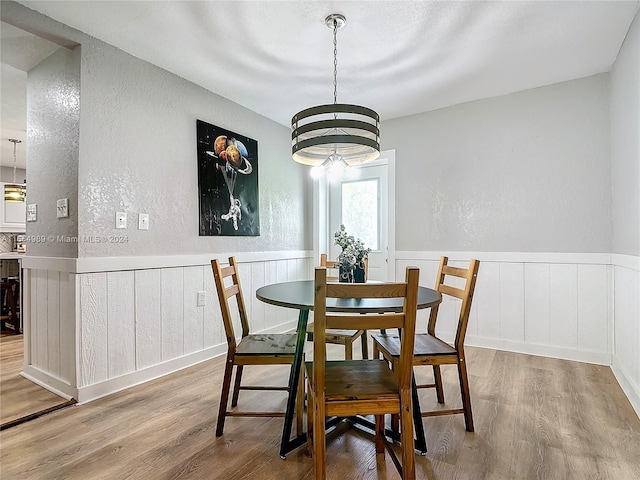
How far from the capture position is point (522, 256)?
323cm

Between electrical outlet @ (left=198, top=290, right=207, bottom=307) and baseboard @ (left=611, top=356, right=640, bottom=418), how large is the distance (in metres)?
3.00

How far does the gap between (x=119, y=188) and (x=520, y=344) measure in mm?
3511

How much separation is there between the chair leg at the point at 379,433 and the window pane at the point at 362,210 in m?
2.56

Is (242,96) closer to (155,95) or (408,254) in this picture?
(155,95)

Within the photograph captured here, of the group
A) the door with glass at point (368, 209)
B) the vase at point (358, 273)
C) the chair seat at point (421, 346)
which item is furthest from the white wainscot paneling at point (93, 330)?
the door with glass at point (368, 209)

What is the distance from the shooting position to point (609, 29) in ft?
7.54

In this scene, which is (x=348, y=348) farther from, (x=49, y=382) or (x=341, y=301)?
(x=49, y=382)

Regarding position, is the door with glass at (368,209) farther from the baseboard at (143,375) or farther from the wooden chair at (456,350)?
the wooden chair at (456,350)

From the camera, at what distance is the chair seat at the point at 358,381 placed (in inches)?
53.5

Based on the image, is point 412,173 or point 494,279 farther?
point 412,173

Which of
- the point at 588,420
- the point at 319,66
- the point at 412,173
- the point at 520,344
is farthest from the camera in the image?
the point at 412,173

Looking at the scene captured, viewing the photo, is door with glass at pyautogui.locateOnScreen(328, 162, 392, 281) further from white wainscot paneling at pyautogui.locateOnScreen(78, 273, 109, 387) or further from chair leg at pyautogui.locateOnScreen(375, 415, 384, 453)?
white wainscot paneling at pyautogui.locateOnScreen(78, 273, 109, 387)

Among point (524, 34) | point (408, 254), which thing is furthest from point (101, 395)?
point (524, 34)

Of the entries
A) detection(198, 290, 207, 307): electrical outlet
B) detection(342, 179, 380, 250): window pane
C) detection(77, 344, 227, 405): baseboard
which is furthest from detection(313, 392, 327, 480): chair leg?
detection(342, 179, 380, 250): window pane
